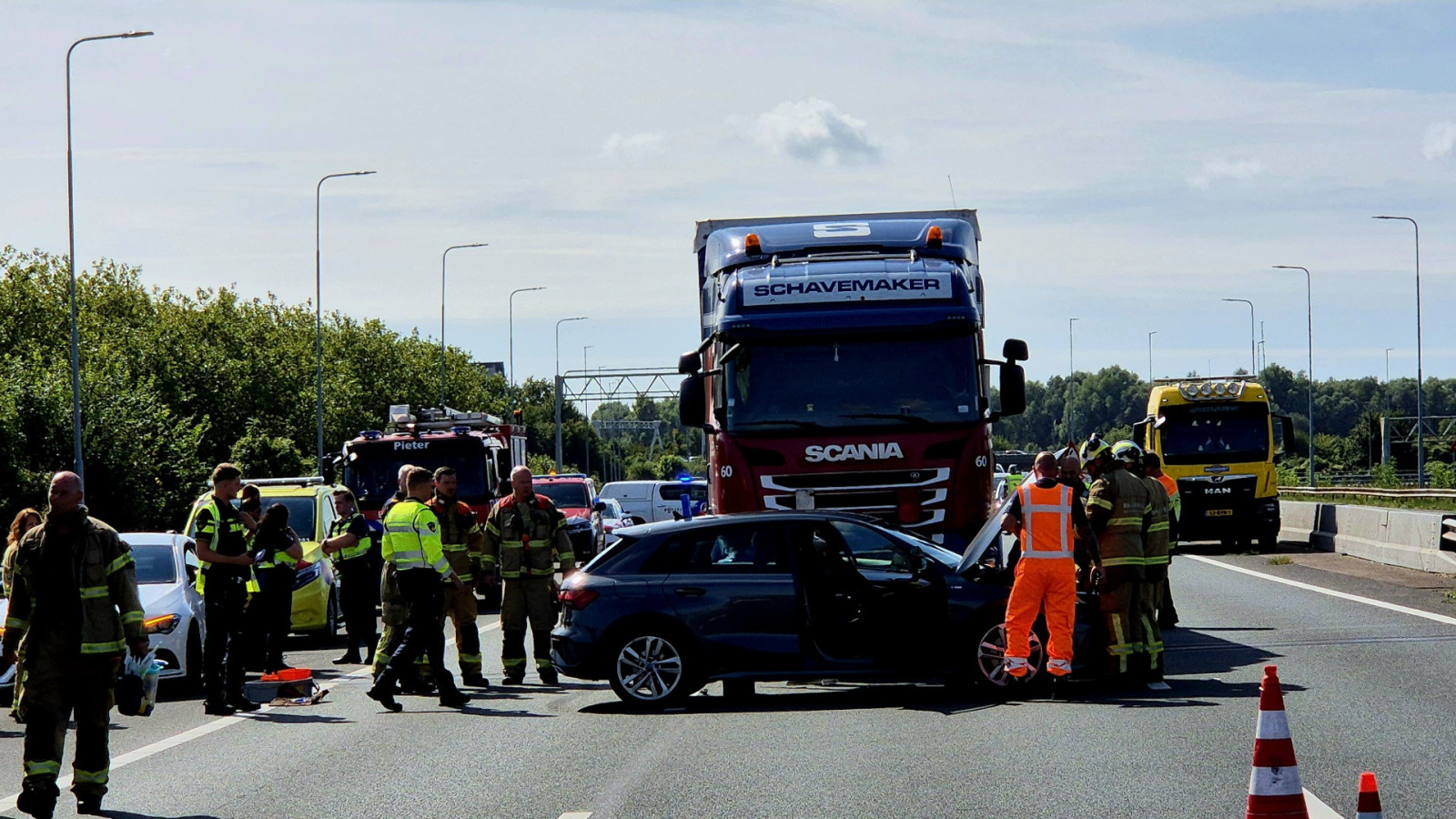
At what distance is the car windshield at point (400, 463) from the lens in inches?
1046

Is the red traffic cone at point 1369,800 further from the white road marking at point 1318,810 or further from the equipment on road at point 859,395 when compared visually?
the equipment on road at point 859,395

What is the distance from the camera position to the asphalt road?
8.59 metres

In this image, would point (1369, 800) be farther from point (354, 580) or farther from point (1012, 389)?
point (354, 580)

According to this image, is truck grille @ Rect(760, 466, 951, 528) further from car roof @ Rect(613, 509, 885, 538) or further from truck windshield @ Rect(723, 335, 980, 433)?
car roof @ Rect(613, 509, 885, 538)

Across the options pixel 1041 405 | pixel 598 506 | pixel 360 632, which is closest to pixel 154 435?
pixel 598 506

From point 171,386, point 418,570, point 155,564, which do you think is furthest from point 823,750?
point 171,386

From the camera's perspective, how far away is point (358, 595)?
53.7 feet

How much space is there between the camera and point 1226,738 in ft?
33.2

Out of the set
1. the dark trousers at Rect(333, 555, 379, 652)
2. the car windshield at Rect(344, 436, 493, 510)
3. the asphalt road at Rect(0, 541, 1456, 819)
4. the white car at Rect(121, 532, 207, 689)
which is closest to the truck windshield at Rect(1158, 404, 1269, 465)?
the car windshield at Rect(344, 436, 493, 510)

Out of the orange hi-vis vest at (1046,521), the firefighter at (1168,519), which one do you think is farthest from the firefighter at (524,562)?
the firefighter at (1168,519)

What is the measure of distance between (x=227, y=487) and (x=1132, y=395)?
162 m

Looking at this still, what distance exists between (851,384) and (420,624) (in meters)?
4.25

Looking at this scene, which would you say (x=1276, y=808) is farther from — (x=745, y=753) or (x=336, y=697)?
(x=336, y=697)

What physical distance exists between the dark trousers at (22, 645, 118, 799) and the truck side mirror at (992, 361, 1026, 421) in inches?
324
